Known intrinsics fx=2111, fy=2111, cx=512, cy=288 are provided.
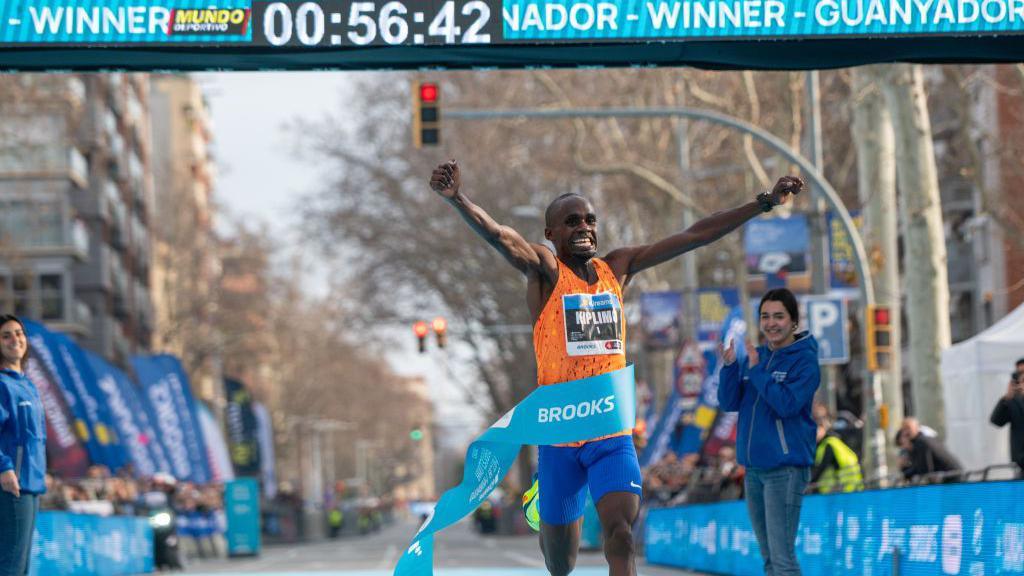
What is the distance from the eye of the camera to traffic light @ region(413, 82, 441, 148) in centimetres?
2691

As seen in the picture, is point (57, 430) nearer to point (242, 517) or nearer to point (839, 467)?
point (242, 517)

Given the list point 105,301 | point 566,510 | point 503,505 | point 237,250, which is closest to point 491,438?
point 566,510

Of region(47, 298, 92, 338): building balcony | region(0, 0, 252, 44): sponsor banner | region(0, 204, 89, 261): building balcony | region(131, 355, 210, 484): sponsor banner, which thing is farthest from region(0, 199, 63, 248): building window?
region(0, 0, 252, 44): sponsor banner

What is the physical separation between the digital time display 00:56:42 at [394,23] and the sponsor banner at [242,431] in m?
49.4

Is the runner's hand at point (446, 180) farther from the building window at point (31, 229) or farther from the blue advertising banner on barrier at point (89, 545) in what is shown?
the building window at point (31, 229)

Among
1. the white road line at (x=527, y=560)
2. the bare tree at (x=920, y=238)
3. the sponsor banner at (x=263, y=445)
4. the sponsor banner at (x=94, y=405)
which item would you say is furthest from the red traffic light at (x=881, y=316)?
the sponsor banner at (x=263, y=445)

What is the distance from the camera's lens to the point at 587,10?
42.1 feet

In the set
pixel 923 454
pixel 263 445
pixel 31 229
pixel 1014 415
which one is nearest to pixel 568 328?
pixel 1014 415

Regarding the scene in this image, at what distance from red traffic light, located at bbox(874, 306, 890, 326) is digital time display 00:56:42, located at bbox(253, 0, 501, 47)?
1315 centimetres

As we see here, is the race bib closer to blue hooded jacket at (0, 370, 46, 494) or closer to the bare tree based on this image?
blue hooded jacket at (0, 370, 46, 494)

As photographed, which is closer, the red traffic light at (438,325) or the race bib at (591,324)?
the race bib at (591,324)

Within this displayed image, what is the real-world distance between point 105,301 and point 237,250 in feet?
25.5

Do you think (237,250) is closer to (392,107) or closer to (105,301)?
(105,301)

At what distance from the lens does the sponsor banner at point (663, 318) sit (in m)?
45.7
